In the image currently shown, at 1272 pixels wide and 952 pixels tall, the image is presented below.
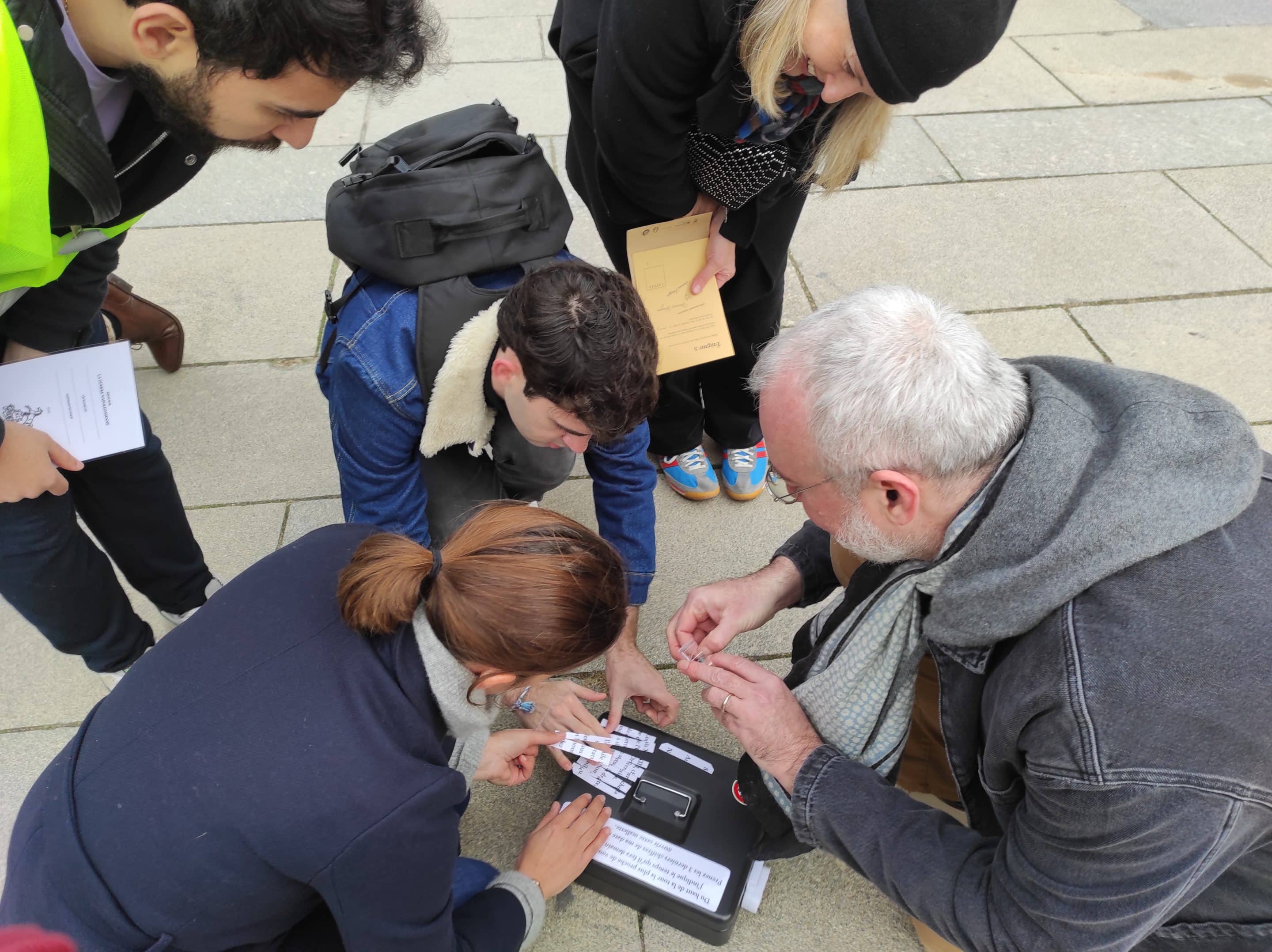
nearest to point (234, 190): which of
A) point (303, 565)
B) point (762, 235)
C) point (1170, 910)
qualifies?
point (762, 235)

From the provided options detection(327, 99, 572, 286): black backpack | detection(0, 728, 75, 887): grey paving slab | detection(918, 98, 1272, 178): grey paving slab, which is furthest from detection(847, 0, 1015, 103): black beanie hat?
detection(918, 98, 1272, 178): grey paving slab

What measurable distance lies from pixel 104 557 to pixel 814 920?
186cm

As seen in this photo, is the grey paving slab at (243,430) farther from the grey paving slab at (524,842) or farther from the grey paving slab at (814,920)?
the grey paving slab at (814,920)

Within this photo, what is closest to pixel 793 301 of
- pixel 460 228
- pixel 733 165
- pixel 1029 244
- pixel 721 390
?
pixel 721 390

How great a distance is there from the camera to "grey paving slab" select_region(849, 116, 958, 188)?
13.9 ft

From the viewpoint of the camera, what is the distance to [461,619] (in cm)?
126

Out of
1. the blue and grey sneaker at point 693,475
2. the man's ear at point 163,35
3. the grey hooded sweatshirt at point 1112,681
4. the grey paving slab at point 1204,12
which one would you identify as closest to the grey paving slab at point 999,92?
the grey paving slab at point 1204,12

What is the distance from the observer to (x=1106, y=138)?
442 centimetres

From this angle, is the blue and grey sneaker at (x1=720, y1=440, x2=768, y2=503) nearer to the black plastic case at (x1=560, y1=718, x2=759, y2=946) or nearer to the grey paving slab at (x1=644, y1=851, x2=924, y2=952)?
the black plastic case at (x1=560, y1=718, x2=759, y2=946)

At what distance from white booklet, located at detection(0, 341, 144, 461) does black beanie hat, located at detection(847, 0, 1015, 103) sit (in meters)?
1.60

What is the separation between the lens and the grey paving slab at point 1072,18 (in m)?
5.40

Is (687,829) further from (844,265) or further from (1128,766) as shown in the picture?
(844,265)

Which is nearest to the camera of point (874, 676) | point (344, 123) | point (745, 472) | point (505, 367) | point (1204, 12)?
point (874, 676)

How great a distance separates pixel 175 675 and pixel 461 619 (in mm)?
473
